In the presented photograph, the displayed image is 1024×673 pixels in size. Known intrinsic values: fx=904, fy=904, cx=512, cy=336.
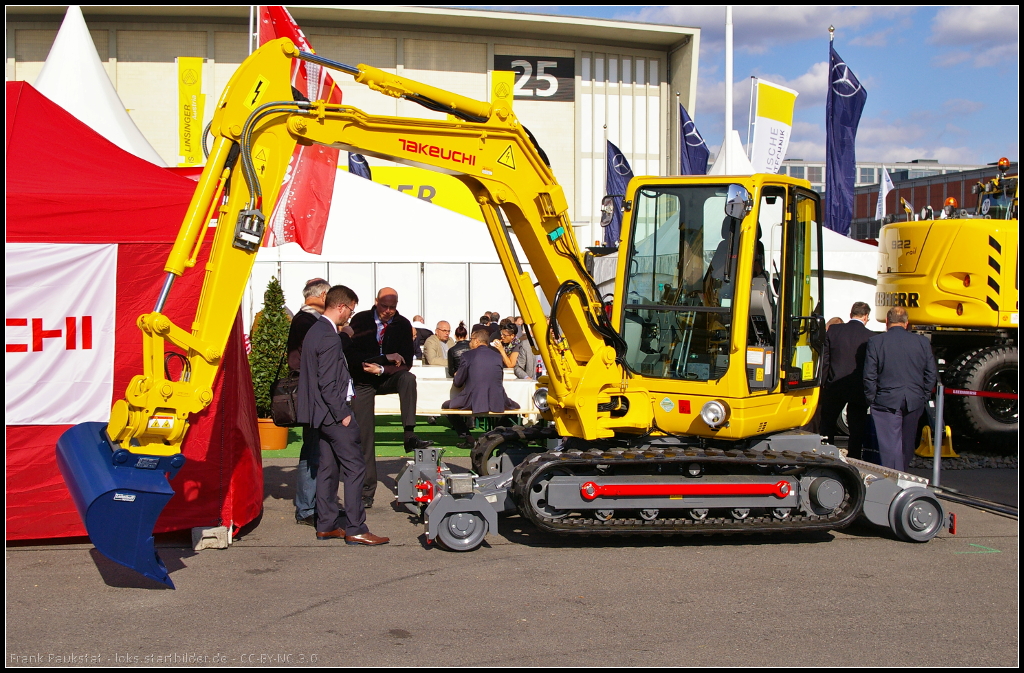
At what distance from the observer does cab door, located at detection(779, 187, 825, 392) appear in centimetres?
729

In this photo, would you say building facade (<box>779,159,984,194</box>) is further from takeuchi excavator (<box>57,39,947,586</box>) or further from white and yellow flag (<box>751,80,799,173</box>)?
takeuchi excavator (<box>57,39,947,586</box>)

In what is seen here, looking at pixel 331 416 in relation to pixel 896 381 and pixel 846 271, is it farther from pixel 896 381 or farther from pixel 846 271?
pixel 846 271

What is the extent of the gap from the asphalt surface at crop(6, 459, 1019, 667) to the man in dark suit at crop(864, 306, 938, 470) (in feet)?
5.57

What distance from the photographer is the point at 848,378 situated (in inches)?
408

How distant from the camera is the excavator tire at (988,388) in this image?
10930 millimetres

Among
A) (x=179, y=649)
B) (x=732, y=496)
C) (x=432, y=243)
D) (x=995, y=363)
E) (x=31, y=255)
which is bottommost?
(x=179, y=649)

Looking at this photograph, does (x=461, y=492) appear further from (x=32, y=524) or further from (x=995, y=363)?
(x=995, y=363)

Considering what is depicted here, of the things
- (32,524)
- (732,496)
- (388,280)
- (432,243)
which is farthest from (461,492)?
(388,280)

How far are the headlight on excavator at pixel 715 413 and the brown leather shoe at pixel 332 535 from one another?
297 centimetres

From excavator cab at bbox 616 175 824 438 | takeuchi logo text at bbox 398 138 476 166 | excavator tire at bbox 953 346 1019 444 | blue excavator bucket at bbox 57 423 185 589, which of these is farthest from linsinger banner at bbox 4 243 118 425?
excavator tire at bbox 953 346 1019 444

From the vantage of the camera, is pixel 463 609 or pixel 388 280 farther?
pixel 388 280

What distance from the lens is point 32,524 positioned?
659 cm

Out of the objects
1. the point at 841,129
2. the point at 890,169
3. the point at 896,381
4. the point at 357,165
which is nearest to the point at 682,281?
the point at 896,381

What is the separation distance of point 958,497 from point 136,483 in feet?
24.3
